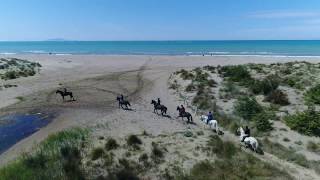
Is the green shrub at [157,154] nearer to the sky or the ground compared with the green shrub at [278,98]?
nearer to the ground

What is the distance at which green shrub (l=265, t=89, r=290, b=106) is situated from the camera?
1196 inches

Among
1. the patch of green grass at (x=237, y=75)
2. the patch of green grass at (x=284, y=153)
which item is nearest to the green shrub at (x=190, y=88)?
the patch of green grass at (x=237, y=75)

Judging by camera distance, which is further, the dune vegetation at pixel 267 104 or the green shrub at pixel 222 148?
the dune vegetation at pixel 267 104

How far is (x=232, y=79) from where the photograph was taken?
4203cm

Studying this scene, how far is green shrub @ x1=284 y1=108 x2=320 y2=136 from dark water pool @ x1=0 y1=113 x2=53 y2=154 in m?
14.9

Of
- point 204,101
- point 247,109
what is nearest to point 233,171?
point 247,109

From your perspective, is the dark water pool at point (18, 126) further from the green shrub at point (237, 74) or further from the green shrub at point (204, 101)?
the green shrub at point (237, 74)

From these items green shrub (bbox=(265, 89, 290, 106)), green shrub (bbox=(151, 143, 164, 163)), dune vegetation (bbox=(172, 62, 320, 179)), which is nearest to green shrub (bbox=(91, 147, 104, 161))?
green shrub (bbox=(151, 143, 164, 163))

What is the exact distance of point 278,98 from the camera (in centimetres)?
3075

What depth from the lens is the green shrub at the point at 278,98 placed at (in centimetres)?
3038

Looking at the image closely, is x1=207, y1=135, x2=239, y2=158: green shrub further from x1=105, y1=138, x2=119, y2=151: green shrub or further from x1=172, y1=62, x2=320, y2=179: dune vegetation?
x1=105, y1=138, x2=119, y2=151: green shrub

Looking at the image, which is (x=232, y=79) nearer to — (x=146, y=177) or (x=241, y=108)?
(x=241, y=108)

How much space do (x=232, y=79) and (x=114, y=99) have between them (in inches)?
488

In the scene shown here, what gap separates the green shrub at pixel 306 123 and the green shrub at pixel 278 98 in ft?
15.0
